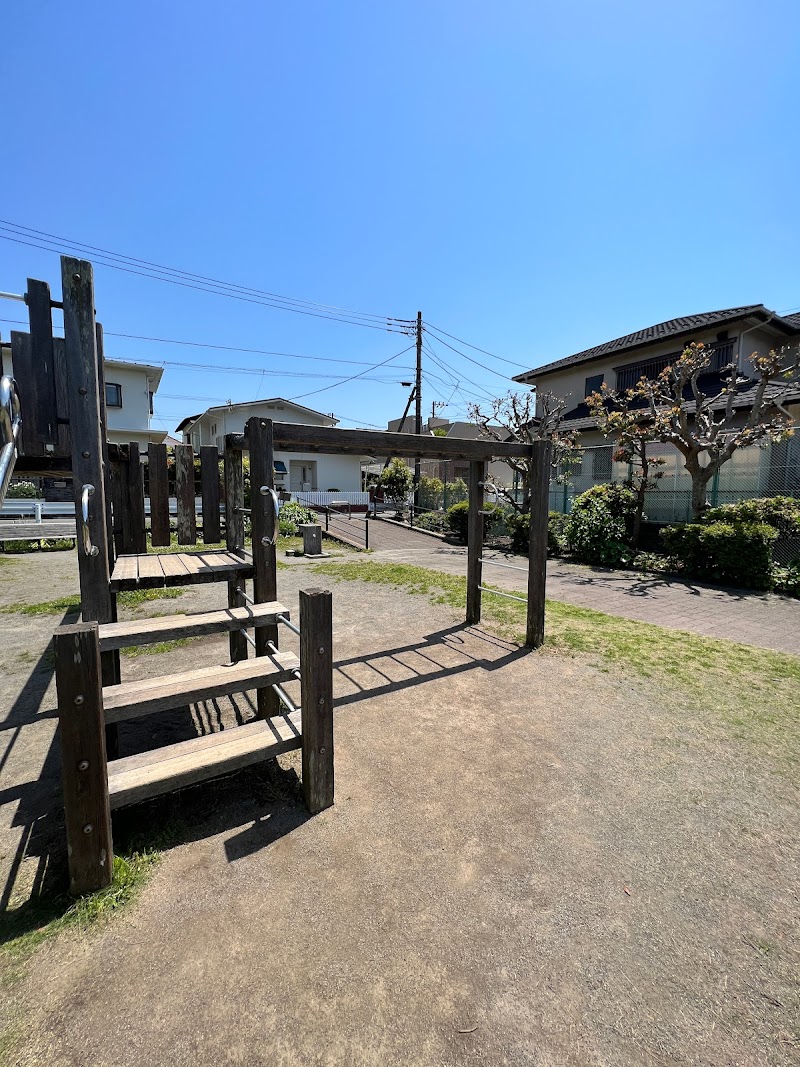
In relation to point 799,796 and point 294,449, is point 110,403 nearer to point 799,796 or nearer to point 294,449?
point 294,449

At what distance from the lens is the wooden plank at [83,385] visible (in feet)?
8.11

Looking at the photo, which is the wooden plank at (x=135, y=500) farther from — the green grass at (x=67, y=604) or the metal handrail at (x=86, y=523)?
the green grass at (x=67, y=604)

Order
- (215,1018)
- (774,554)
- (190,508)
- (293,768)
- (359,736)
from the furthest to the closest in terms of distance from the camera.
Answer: (774,554), (190,508), (359,736), (293,768), (215,1018)

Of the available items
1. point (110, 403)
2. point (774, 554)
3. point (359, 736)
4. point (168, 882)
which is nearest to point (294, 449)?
point (359, 736)

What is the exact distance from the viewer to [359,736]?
10.6 feet

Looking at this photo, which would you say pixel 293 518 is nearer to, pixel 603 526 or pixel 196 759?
pixel 603 526

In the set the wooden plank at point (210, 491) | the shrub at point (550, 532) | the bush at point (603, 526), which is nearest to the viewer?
the wooden plank at point (210, 491)

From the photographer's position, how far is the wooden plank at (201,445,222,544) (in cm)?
358

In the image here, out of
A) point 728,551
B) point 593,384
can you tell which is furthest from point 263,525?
point 593,384

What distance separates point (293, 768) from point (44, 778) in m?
1.38

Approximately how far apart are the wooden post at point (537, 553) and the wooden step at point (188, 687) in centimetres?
295

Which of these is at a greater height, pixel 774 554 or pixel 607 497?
pixel 607 497

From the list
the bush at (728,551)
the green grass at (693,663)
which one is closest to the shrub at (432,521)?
the bush at (728,551)

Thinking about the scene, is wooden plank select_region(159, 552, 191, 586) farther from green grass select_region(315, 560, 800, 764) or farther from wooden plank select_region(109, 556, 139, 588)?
green grass select_region(315, 560, 800, 764)
